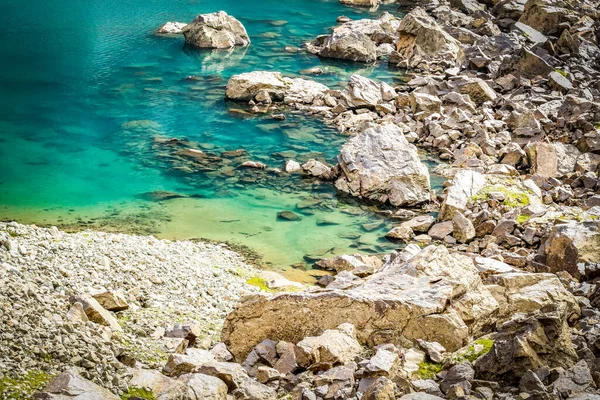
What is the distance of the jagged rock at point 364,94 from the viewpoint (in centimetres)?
3077

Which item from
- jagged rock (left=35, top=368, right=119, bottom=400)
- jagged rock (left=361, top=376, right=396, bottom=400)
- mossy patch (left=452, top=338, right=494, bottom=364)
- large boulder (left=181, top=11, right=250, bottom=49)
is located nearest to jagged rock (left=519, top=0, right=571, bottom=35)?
large boulder (left=181, top=11, right=250, bottom=49)

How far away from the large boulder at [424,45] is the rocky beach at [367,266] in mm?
1060

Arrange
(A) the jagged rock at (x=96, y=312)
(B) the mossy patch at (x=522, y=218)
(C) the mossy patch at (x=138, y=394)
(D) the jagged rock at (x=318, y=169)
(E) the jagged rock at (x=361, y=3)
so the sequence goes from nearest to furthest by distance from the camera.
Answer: (C) the mossy patch at (x=138, y=394), (A) the jagged rock at (x=96, y=312), (B) the mossy patch at (x=522, y=218), (D) the jagged rock at (x=318, y=169), (E) the jagged rock at (x=361, y=3)

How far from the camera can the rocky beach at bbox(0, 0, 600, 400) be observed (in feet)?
33.2

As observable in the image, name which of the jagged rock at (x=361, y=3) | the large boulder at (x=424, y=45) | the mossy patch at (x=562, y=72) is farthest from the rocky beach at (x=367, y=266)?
the jagged rock at (x=361, y=3)

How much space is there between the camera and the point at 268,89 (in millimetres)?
32188

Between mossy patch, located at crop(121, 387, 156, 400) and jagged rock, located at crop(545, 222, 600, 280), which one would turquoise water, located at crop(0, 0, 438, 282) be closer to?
jagged rock, located at crop(545, 222, 600, 280)

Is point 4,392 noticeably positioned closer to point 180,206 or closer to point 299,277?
point 299,277

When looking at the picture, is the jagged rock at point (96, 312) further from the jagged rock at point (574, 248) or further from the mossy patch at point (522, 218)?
the mossy patch at point (522, 218)

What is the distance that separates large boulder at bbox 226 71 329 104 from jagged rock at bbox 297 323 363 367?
21.4 meters

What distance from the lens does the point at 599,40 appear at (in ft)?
131

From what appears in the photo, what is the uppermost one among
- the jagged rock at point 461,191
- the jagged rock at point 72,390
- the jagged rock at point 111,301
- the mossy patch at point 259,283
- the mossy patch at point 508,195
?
the jagged rock at point 72,390

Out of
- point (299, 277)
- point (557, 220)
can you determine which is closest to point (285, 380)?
point (299, 277)

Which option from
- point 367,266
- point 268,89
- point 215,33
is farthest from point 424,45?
point 367,266
